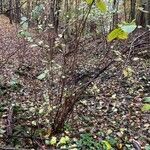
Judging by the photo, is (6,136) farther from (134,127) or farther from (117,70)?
(117,70)

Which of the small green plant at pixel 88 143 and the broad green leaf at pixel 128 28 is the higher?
the broad green leaf at pixel 128 28

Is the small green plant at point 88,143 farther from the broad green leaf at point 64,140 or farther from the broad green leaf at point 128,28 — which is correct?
the broad green leaf at point 128,28

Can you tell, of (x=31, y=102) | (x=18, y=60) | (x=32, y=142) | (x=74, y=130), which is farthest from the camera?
(x=18, y=60)

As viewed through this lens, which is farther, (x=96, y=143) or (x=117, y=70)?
(x=117, y=70)

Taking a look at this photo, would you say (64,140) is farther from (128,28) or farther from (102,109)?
(128,28)

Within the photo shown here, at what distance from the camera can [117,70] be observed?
→ 28.1ft

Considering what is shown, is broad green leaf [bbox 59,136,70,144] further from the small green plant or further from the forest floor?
the forest floor

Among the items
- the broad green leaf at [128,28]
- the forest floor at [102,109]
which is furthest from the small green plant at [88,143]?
the broad green leaf at [128,28]

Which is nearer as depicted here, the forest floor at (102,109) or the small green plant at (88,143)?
the small green plant at (88,143)

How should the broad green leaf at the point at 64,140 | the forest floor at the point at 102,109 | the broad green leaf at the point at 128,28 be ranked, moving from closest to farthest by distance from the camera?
the broad green leaf at the point at 128,28
the broad green leaf at the point at 64,140
the forest floor at the point at 102,109

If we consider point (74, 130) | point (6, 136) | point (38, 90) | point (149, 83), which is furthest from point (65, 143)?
point (149, 83)

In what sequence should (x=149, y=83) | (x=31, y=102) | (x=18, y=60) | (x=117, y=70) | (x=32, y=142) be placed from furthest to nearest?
(x=18, y=60), (x=117, y=70), (x=149, y=83), (x=31, y=102), (x=32, y=142)

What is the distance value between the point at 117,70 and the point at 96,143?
3589 millimetres

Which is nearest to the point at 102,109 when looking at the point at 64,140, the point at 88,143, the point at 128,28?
the point at 88,143
